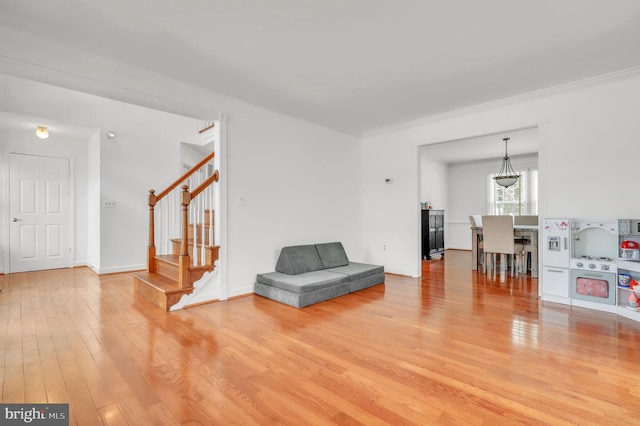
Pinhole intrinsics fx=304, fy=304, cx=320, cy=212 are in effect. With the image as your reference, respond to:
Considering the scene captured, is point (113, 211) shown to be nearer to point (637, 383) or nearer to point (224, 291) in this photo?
point (224, 291)

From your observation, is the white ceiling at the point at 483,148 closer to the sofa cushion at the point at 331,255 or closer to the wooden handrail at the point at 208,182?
the sofa cushion at the point at 331,255

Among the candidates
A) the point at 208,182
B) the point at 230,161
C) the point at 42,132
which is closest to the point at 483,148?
the point at 230,161

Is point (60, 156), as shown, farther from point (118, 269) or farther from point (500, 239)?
point (500, 239)

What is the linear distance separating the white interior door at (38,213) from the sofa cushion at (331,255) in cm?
529

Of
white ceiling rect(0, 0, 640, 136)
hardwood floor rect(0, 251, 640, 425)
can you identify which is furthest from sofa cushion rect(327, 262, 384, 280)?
white ceiling rect(0, 0, 640, 136)

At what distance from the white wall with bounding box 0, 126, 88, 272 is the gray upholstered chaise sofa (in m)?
A: 4.65

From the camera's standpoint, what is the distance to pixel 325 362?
2.31m

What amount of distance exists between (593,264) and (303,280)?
343 centimetres

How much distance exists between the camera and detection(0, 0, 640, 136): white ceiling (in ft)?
7.68

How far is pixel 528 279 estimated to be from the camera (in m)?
5.14

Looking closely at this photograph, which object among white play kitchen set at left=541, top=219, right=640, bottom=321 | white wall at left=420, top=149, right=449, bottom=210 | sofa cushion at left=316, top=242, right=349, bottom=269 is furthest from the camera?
white wall at left=420, top=149, right=449, bottom=210

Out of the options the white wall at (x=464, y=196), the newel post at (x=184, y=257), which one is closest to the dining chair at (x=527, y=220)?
the white wall at (x=464, y=196)

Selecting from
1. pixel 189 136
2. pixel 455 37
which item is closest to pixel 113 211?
pixel 189 136

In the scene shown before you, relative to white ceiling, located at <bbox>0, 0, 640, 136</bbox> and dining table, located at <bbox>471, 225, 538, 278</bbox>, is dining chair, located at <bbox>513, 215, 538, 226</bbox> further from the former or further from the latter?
white ceiling, located at <bbox>0, 0, 640, 136</bbox>
